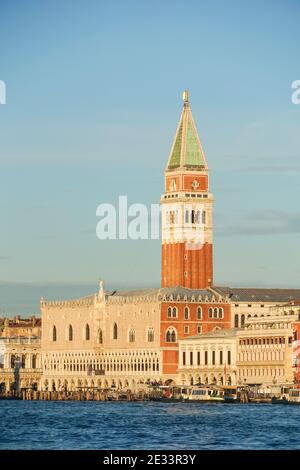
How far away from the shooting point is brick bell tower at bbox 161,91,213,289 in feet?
528

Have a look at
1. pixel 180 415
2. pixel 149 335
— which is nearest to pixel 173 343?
pixel 149 335

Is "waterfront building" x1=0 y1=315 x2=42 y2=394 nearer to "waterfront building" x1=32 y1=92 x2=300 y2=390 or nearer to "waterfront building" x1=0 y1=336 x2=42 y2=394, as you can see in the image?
"waterfront building" x1=0 y1=336 x2=42 y2=394

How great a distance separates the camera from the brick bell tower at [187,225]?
160875 mm

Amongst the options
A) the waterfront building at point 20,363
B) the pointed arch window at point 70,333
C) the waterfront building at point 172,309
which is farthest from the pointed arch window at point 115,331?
the waterfront building at point 20,363

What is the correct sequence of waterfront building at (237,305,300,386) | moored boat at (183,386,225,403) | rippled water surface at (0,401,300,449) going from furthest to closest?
1. waterfront building at (237,305,300,386)
2. moored boat at (183,386,225,403)
3. rippled water surface at (0,401,300,449)

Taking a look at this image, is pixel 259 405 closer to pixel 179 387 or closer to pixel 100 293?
pixel 179 387

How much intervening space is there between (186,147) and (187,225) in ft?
20.4

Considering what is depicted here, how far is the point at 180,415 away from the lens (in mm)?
108188

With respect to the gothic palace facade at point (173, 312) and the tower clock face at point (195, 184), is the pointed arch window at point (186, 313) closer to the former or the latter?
the gothic palace facade at point (173, 312)

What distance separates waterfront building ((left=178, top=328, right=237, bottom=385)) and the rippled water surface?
65.4ft

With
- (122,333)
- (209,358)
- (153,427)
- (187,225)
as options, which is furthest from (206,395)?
(153,427)

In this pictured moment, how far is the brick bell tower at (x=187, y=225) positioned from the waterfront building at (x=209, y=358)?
7.57 meters

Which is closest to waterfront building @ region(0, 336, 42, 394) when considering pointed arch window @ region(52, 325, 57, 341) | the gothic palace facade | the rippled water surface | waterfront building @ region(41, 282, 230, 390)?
waterfront building @ region(41, 282, 230, 390)
